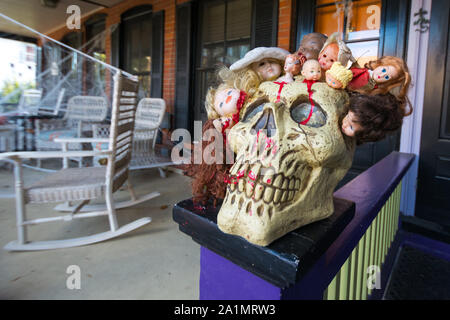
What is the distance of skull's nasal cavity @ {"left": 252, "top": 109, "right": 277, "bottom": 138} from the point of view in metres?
0.48

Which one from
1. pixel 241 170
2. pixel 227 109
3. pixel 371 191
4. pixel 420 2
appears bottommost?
pixel 371 191

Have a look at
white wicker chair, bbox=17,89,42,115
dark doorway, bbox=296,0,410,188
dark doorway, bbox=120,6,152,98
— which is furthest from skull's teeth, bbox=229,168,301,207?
dark doorway, bbox=120,6,152,98

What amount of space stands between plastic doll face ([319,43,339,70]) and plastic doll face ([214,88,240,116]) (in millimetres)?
179

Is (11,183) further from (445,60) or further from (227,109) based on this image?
(445,60)

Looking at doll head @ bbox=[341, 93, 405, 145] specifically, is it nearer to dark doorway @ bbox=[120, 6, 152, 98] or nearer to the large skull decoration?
the large skull decoration

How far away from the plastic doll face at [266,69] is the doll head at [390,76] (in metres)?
0.20

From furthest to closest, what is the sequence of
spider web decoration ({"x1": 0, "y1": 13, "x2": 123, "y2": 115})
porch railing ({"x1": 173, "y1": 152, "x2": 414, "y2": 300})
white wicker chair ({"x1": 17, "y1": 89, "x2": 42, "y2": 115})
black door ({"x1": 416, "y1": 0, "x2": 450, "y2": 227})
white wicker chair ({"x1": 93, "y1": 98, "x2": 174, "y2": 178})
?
1. spider web decoration ({"x1": 0, "y1": 13, "x2": 123, "y2": 115})
2. white wicker chair ({"x1": 17, "y1": 89, "x2": 42, "y2": 115})
3. white wicker chair ({"x1": 93, "y1": 98, "x2": 174, "y2": 178})
4. black door ({"x1": 416, "y1": 0, "x2": 450, "y2": 227})
5. porch railing ({"x1": 173, "y1": 152, "x2": 414, "y2": 300})

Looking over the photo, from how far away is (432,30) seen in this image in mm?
2143

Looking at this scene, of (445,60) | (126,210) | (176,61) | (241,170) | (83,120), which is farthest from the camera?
(83,120)

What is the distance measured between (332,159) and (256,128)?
0.15 meters

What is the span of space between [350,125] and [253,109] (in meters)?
0.19

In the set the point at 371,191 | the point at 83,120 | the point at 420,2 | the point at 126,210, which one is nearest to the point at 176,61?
the point at 83,120

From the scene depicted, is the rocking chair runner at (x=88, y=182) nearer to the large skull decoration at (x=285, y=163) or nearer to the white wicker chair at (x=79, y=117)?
the large skull decoration at (x=285, y=163)

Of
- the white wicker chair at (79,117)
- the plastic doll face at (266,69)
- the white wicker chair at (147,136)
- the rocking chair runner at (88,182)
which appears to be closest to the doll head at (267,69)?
the plastic doll face at (266,69)
